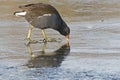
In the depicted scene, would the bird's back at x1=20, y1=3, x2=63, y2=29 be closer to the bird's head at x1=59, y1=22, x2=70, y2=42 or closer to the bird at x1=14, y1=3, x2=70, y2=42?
the bird at x1=14, y1=3, x2=70, y2=42

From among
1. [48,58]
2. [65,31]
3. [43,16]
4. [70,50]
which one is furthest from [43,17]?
[48,58]

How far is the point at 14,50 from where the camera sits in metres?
11.2

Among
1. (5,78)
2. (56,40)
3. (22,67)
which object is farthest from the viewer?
(56,40)

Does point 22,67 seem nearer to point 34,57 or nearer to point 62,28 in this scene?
point 34,57

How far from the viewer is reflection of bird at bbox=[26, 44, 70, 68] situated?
1010cm

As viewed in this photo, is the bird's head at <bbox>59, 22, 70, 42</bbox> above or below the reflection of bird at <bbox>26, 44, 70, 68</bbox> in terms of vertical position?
below

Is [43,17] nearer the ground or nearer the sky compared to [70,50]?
nearer the sky

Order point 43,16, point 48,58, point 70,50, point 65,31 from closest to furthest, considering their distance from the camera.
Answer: point 48,58 → point 70,50 → point 43,16 → point 65,31

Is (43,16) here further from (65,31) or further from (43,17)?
(65,31)

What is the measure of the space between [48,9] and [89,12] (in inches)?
146

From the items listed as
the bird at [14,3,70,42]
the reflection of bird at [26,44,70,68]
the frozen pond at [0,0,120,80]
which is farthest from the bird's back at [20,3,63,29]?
the reflection of bird at [26,44,70,68]

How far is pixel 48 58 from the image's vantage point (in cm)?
1059

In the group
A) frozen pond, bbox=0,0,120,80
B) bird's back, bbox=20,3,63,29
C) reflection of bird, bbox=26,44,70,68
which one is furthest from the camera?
bird's back, bbox=20,3,63,29

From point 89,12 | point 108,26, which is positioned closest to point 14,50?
point 108,26
